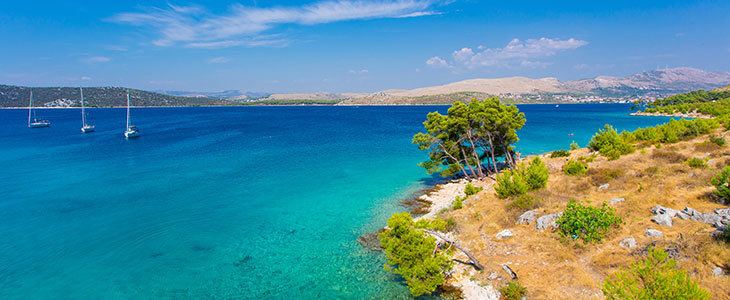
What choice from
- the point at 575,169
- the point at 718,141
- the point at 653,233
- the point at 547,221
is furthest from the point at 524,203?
the point at 718,141

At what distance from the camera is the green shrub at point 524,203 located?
20897mm

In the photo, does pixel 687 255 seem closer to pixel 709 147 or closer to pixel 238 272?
pixel 238 272

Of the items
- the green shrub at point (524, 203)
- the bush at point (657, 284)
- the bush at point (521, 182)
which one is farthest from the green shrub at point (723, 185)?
the bush at point (521, 182)

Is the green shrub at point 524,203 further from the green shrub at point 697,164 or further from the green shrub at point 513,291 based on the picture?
the green shrub at point 697,164

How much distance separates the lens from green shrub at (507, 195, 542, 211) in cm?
2090

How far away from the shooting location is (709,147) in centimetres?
2772

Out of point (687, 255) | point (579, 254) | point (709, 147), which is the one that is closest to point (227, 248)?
point (579, 254)

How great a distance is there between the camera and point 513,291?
43.9 ft

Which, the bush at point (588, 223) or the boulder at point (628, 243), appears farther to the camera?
the bush at point (588, 223)

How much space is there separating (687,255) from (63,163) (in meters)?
65.4

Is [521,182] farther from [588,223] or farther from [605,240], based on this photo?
[605,240]

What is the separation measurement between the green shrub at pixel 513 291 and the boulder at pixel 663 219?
774 cm

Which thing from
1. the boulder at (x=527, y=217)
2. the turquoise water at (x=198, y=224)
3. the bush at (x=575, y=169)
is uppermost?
the bush at (x=575, y=169)

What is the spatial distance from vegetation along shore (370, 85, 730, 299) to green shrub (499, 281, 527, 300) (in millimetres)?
39
